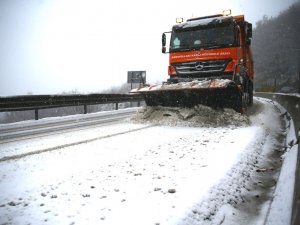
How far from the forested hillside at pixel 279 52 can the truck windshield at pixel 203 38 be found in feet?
164

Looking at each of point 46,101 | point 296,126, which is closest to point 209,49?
point 296,126

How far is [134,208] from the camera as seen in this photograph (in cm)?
311

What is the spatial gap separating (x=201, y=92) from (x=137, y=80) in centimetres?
1732

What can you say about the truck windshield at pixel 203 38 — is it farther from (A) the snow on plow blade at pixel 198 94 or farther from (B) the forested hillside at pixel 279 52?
(B) the forested hillside at pixel 279 52

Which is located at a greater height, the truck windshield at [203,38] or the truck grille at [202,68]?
the truck windshield at [203,38]

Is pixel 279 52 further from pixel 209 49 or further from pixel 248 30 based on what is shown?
pixel 209 49

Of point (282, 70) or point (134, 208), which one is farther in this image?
point (282, 70)

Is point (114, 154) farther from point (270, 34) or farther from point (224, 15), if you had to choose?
point (270, 34)

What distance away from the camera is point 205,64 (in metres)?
9.29

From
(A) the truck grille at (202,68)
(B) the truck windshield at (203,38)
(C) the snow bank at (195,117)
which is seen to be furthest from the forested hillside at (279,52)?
(C) the snow bank at (195,117)

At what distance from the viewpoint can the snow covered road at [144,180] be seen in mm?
3037

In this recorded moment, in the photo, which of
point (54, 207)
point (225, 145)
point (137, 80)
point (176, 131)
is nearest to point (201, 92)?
point (176, 131)

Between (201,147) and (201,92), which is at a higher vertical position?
(201,92)

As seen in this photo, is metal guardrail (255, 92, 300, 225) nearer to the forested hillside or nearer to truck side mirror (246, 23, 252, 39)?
truck side mirror (246, 23, 252, 39)
